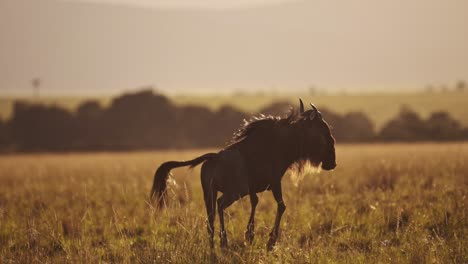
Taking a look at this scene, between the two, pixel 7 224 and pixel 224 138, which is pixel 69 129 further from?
pixel 7 224

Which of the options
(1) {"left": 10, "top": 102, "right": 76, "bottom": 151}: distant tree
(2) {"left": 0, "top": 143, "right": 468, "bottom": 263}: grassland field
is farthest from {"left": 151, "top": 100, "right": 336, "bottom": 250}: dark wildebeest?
(1) {"left": 10, "top": 102, "right": 76, "bottom": 151}: distant tree

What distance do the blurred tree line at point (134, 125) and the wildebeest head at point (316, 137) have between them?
4262 centimetres

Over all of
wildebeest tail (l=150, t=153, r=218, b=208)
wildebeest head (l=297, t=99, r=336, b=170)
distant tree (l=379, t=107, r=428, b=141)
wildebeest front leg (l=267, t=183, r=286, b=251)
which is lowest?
distant tree (l=379, t=107, r=428, b=141)

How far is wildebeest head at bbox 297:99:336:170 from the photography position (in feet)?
25.6

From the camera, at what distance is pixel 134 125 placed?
54844 millimetres

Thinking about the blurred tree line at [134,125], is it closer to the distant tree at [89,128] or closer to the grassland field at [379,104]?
the distant tree at [89,128]

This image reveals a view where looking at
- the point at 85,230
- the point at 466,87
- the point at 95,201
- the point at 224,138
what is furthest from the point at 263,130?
the point at 466,87

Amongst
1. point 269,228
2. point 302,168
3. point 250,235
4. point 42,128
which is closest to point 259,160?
point 302,168

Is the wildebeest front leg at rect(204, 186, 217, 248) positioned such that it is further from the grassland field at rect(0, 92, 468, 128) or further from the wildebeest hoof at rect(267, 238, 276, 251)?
the grassland field at rect(0, 92, 468, 128)

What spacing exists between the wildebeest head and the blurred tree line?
4262 centimetres

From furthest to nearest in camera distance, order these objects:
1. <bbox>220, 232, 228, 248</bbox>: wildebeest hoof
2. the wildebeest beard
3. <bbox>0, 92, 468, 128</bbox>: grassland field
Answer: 1. <bbox>0, 92, 468, 128</bbox>: grassland field
2. the wildebeest beard
3. <bbox>220, 232, 228, 248</bbox>: wildebeest hoof

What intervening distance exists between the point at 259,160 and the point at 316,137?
3.06 ft

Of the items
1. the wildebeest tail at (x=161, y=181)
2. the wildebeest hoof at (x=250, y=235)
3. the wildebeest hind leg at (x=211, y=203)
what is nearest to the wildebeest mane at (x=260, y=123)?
the wildebeest hind leg at (x=211, y=203)

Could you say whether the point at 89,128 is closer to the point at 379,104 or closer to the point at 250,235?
the point at 250,235
